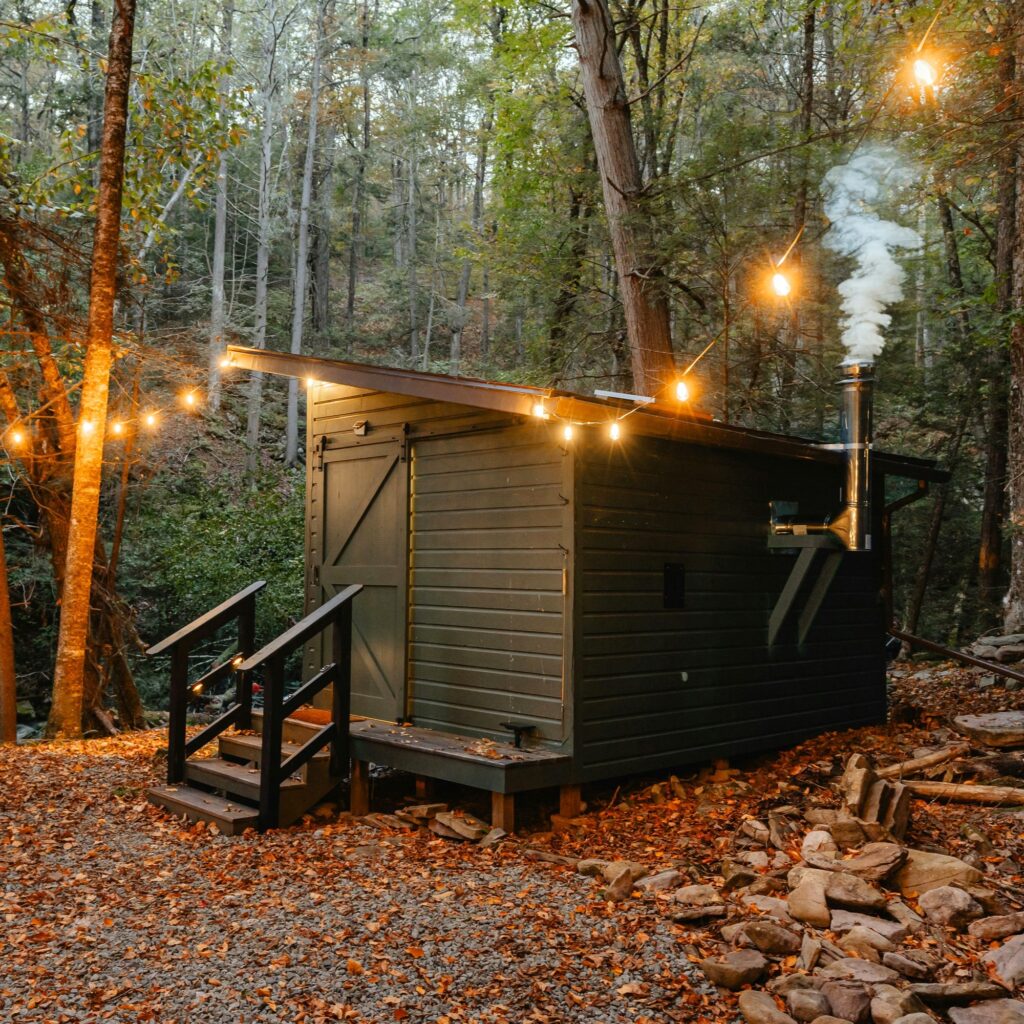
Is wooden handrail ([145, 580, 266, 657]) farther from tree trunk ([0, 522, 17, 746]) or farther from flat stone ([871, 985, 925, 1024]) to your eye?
flat stone ([871, 985, 925, 1024])

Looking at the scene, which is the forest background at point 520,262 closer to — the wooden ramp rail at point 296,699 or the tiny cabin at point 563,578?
the tiny cabin at point 563,578

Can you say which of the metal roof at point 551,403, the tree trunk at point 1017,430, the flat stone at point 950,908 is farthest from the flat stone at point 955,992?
the tree trunk at point 1017,430

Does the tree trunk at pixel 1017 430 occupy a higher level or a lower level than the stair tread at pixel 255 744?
higher

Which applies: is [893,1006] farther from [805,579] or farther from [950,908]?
[805,579]

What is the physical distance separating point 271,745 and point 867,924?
10.9ft


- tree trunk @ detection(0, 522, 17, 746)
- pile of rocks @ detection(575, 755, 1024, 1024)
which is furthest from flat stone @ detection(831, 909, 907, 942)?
tree trunk @ detection(0, 522, 17, 746)

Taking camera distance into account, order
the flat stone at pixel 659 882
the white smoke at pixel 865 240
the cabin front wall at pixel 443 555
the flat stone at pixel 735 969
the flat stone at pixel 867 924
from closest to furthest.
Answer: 1. the flat stone at pixel 735 969
2. the flat stone at pixel 867 924
3. the flat stone at pixel 659 882
4. the cabin front wall at pixel 443 555
5. the white smoke at pixel 865 240

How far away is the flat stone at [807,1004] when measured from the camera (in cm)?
313

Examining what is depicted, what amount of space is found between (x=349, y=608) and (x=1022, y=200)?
782 centimetres

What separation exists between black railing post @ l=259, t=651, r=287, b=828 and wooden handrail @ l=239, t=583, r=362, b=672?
4 centimetres

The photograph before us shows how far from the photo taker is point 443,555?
21.4 feet

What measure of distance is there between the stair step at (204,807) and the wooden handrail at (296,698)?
0.13m

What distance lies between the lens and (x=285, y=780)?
579 cm

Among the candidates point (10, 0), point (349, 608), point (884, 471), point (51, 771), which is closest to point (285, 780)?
point (349, 608)
